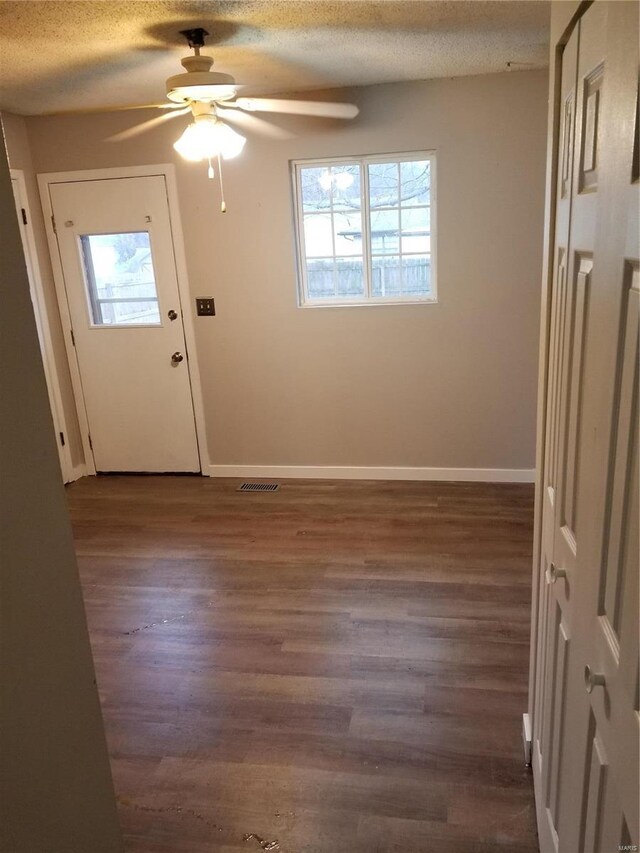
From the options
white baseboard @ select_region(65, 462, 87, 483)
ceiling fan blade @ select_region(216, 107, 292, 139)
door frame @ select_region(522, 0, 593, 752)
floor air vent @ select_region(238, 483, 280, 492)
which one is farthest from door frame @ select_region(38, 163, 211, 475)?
door frame @ select_region(522, 0, 593, 752)

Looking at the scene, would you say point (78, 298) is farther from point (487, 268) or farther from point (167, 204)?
point (487, 268)

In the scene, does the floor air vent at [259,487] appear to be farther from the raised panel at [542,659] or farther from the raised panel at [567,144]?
the raised panel at [567,144]

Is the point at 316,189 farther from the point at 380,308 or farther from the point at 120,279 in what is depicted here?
the point at 120,279

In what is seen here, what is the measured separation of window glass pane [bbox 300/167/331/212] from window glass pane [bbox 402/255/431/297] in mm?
643

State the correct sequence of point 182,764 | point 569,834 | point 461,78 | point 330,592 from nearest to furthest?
point 569,834 < point 182,764 < point 330,592 < point 461,78

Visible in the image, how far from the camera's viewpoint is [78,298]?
14.7 ft

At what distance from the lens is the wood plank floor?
183 cm

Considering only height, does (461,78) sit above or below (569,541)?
above

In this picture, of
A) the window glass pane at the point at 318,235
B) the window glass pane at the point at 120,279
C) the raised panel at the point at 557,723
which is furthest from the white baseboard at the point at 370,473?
the raised panel at the point at 557,723

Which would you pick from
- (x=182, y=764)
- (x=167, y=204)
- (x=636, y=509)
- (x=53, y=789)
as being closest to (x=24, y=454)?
→ (x=53, y=789)

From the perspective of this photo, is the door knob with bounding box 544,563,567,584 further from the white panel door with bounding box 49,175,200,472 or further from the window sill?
the white panel door with bounding box 49,175,200,472

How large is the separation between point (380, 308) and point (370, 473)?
3.81 feet

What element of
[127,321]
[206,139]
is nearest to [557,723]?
[206,139]

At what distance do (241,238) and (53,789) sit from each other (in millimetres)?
3576
